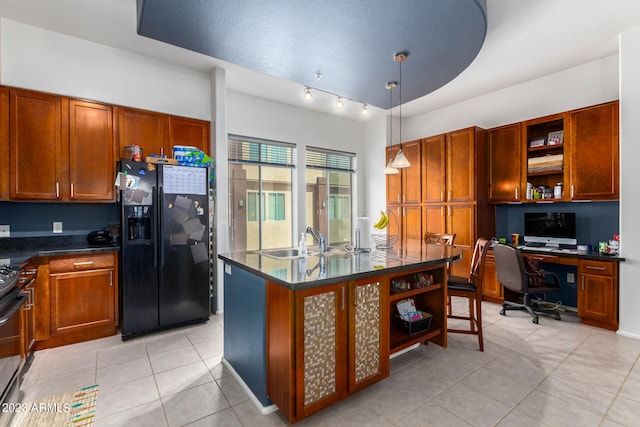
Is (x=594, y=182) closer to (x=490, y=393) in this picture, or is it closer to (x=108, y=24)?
(x=490, y=393)

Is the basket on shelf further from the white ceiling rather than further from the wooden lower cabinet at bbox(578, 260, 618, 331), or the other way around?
the wooden lower cabinet at bbox(578, 260, 618, 331)

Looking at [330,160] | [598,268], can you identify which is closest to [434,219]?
[598,268]

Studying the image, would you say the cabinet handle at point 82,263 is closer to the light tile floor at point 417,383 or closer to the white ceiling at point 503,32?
the light tile floor at point 417,383

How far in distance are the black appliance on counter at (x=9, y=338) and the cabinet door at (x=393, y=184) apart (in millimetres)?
4951

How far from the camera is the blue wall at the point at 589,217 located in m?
3.59

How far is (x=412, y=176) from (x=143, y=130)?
13.5 feet

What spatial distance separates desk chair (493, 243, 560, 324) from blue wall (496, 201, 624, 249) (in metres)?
0.74

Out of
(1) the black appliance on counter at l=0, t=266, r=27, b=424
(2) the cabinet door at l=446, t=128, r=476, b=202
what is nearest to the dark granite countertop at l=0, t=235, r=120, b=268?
(1) the black appliance on counter at l=0, t=266, r=27, b=424

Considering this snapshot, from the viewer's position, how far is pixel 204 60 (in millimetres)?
3633

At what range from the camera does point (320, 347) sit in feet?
6.06

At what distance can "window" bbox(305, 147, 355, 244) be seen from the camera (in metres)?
5.54

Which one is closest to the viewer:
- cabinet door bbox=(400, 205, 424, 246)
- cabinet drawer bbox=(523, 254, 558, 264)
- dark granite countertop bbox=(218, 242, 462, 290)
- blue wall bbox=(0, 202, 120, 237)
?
dark granite countertop bbox=(218, 242, 462, 290)

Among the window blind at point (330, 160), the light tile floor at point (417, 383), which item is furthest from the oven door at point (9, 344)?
the window blind at point (330, 160)

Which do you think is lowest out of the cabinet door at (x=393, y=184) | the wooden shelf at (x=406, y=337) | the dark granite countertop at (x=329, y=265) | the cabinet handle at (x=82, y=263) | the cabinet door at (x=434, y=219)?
the wooden shelf at (x=406, y=337)
